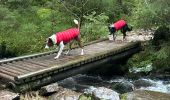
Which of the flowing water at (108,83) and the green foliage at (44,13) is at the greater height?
the green foliage at (44,13)

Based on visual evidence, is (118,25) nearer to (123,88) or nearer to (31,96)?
(123,88)

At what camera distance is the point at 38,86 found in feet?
35.1

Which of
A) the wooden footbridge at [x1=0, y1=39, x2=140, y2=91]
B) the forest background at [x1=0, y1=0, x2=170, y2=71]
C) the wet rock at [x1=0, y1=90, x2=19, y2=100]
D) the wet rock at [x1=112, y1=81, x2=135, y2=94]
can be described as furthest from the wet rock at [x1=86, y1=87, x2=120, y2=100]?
the forest background at [x1=0, y1=0, x2=170, y2=71]

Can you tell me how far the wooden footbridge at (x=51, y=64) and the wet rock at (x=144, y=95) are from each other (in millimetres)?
2407

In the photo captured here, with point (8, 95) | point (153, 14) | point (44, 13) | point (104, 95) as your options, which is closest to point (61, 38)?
point (104, 95)

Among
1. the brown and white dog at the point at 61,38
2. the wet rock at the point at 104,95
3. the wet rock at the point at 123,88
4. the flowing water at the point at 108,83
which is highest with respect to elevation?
the brown and white dog at the point at 61,38

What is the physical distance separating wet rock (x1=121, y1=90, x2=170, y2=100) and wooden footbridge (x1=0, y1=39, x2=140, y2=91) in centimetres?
241

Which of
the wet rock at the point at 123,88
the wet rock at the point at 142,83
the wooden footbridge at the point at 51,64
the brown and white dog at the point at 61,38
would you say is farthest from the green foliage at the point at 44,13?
the wet rock at the point at 123,88

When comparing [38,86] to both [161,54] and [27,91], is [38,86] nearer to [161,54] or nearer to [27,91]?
[27,91]

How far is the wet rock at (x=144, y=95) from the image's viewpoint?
36.0ft

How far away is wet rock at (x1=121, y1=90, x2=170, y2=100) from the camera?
36.0ft

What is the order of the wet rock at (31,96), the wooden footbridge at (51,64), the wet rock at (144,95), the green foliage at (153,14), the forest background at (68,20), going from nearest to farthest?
the wet rock at (31,96), the wooden footbridge at (51,64), the wet rock at (144,95), the green foliage at (153,14), the forest background at (68,20)

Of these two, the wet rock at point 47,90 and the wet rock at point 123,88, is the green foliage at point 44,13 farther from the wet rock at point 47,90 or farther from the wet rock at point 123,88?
the wet rock at point 47,90

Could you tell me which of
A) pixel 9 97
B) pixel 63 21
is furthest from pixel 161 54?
pixel 63 21
